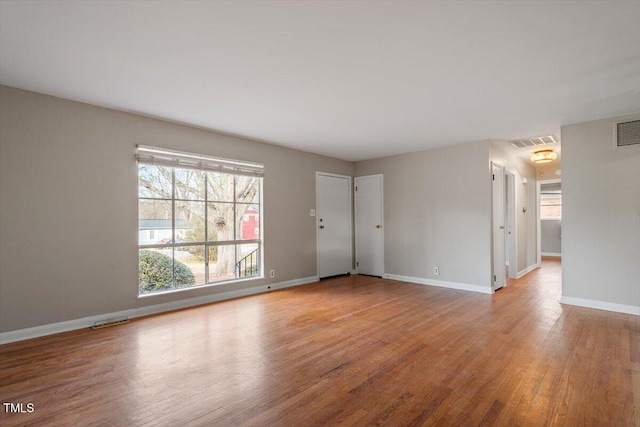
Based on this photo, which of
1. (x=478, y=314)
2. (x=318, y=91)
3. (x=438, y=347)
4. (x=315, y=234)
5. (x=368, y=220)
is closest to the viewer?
(x=438, y=347)

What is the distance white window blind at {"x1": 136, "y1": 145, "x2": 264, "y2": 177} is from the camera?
396 cm

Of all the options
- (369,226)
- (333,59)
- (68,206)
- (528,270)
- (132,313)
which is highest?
(333,59)

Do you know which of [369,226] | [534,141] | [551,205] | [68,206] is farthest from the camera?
[551,205]

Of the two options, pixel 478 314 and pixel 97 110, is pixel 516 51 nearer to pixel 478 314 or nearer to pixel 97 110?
pixel 478 314

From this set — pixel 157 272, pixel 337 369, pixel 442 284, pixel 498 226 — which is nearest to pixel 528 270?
pixel 498 226

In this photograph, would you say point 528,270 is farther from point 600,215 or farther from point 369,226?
point 369,226

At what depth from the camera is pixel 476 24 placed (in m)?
2.14

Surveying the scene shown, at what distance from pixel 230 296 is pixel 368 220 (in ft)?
10.8

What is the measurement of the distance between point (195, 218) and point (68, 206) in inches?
57.5

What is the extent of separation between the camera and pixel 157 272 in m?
4.19

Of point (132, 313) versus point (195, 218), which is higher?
point (195, 218)

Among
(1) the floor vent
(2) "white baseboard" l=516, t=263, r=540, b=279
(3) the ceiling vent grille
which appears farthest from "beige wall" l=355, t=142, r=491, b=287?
(1) the floor vent

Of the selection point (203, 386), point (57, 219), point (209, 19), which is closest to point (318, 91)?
point (209, 19)

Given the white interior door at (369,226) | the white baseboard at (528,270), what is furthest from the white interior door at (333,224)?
the white baseboard at (528,270)
